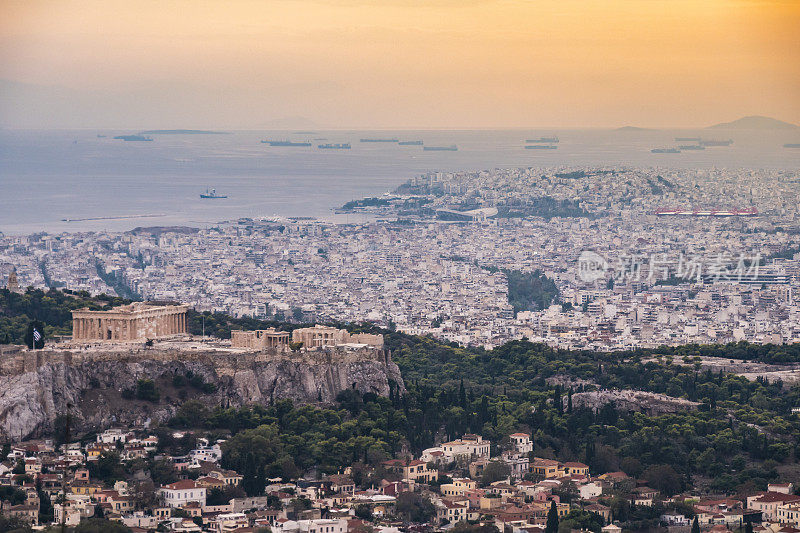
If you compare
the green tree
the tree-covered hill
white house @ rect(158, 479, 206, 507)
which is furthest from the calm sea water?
the green tree

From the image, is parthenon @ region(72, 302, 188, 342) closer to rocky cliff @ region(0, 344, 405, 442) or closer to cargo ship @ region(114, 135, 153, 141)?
rocky cliff @ region(0, 344, 405, 442)

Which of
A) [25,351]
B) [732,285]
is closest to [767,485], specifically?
[25,351]

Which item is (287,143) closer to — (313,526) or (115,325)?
(115,325)

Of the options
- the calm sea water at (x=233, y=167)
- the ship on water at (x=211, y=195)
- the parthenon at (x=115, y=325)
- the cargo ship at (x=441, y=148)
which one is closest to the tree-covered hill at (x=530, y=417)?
the parthenon at (x=115, y=325)

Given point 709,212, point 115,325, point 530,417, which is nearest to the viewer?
point 115,325

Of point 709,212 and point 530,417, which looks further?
point 709,212

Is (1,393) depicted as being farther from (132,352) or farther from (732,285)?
(732,285)

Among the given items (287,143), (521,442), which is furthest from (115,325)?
(287,143)
